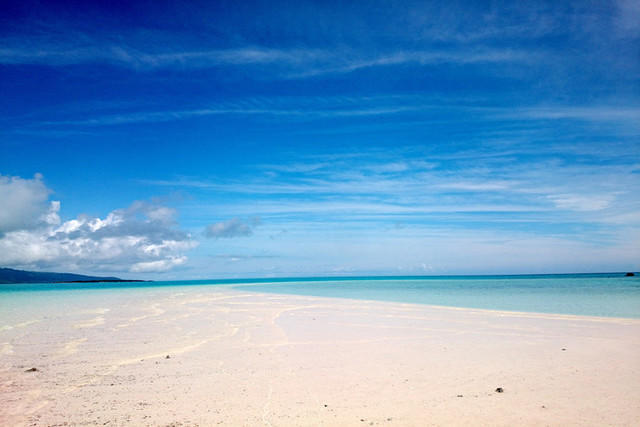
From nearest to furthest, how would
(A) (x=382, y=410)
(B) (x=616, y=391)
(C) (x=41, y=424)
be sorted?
1. (C) (x=41, y=424)
2. (A) (x=382, y=410)
3. (B) (x=616, y=391)

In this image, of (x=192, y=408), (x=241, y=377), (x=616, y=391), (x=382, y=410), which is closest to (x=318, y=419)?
(x=382, y=410)

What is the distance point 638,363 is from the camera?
9.28 metres

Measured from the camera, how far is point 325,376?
8570 millimetres

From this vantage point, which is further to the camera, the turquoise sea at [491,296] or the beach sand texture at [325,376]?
the turquoise sea at [491,296]

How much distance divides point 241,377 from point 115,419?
2.71 metres

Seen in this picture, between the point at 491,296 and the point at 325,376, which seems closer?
the point at 325,376

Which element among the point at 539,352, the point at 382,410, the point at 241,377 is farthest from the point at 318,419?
the point at 539,352

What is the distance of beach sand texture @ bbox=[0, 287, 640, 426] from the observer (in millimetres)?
6414

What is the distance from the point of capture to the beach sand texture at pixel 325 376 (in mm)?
6414

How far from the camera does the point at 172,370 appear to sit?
9.18 metres

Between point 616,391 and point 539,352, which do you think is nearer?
point 616,391

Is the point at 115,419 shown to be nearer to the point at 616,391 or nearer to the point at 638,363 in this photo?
the point at 616,391

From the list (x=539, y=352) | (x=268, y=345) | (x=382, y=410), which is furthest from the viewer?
(x=268, y=345)

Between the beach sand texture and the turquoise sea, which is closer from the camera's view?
the beach sand texture
